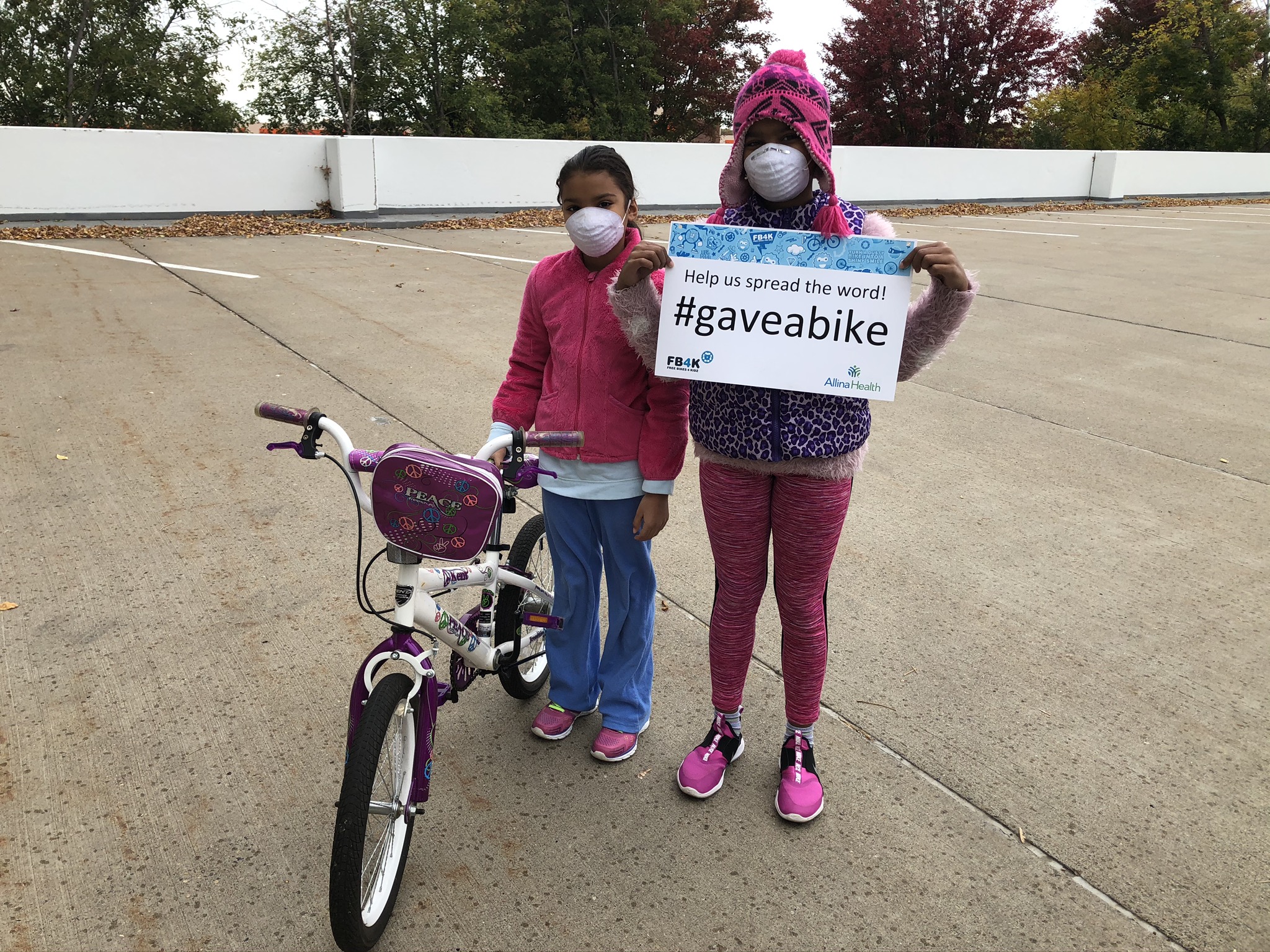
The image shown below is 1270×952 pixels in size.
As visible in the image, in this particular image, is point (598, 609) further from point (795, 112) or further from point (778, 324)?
point (795, 112)

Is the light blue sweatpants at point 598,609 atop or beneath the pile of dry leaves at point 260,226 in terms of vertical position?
beneath

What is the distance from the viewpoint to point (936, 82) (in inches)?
1038

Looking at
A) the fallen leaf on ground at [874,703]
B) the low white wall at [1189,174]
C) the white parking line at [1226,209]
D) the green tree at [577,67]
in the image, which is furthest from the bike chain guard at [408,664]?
the low white wall at [1189,174]

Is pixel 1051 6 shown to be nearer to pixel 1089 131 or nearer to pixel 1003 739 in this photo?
pixel 1089 131

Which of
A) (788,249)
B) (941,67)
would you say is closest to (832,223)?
(788,249)

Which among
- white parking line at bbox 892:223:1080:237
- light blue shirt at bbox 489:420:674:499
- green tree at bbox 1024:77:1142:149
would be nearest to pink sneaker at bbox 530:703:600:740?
light blue shirt at bbox 489:420:674:499

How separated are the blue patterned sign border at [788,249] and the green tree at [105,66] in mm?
17301

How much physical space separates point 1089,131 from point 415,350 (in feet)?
82.2

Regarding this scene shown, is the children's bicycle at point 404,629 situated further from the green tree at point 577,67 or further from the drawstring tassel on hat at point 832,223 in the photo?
the green tree at point 577,67

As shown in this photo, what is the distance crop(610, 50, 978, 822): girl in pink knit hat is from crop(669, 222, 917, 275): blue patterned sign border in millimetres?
46

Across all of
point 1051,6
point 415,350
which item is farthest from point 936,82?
point 415,350

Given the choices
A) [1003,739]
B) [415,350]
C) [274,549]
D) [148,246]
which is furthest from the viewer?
[148,246]

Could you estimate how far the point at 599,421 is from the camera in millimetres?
2795

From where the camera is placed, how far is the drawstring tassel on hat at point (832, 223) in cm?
251
